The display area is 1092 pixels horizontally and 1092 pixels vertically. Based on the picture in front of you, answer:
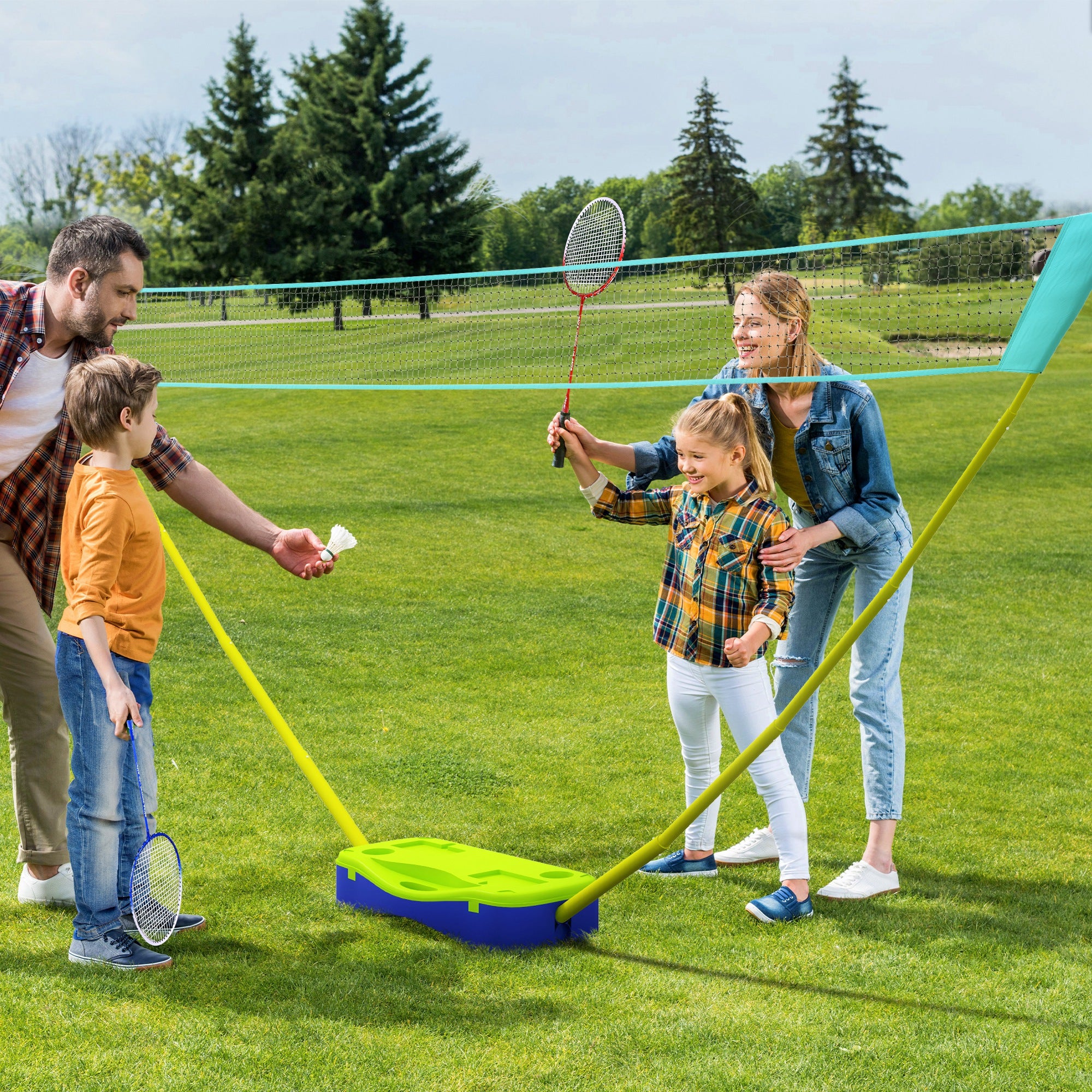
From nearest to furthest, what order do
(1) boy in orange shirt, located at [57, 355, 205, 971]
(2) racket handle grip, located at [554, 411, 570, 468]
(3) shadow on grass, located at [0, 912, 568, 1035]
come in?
(3) shadow on grass, located at [0, 912, 568, 1035], (1) boy in orange shirt, located at [57, 355, 205, 971], (2) racket handle grip, located at [554, 411, 570, 468]

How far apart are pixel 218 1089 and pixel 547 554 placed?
8.23m

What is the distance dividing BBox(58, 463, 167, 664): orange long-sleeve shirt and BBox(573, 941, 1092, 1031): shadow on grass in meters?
1.73

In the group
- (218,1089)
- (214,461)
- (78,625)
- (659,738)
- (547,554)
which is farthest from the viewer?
(214,461)

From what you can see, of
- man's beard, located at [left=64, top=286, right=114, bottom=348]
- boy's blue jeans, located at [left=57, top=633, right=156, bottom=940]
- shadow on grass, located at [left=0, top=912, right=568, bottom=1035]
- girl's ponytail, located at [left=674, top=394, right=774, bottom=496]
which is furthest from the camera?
girl's ponytail, located at [left=674, top=394, right=774, bottom=496]

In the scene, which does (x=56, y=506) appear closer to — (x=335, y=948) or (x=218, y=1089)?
(x=335, y=948)

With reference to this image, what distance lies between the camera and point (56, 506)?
4.19 meters

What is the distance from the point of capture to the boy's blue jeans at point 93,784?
3576 millimetres

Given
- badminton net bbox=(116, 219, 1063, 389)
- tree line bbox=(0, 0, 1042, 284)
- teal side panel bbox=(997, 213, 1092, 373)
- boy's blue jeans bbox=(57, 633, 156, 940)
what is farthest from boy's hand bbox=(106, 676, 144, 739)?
tree line bbox=(0, 0, 1042, 284)

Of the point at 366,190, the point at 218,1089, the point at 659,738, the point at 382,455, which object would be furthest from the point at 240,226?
the point at 218,1089

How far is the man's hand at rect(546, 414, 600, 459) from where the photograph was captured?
419 cm

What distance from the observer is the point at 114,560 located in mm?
3465

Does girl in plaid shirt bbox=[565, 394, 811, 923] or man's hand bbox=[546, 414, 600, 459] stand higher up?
man's hand bbox=[546, 414, 600, 459]

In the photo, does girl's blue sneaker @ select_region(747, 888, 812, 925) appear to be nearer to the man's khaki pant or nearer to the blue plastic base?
the blue plastic base

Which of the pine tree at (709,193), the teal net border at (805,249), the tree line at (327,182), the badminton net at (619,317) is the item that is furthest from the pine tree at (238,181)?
the teal net border at (805,249)
